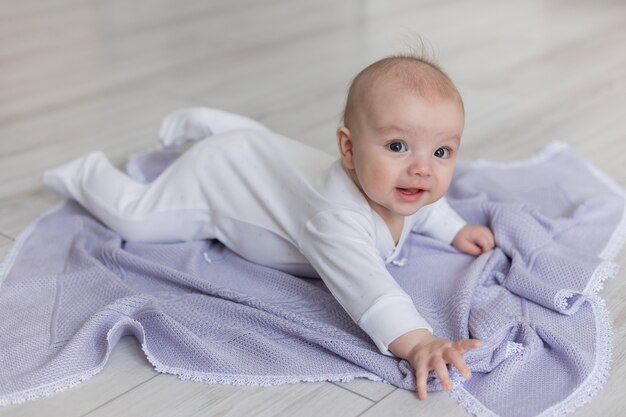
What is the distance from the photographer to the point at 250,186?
4.62 ft

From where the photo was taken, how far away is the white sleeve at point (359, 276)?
3.76ft

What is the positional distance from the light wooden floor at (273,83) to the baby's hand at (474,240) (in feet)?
0.63

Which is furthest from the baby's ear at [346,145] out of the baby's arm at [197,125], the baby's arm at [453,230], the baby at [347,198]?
the baby's arm at [197,125]

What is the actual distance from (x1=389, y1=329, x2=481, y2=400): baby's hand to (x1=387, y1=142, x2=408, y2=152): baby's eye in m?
0.23

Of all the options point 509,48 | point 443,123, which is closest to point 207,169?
point 443,123

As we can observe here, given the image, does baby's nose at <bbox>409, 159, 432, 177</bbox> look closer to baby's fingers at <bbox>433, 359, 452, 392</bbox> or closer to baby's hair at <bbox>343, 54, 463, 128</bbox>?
baby's hair at <bbox>343, 54, 463, 128</bbox>

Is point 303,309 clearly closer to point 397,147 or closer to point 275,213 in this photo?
point 275,213

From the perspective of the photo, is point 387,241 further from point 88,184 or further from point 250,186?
point 88,184

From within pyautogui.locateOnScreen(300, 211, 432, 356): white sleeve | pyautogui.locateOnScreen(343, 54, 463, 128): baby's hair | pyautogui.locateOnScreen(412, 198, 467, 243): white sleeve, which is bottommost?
pyautogui.locateOnScreen(412, 198, 467, 243): white sleeve

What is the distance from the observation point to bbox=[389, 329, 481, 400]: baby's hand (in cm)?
108

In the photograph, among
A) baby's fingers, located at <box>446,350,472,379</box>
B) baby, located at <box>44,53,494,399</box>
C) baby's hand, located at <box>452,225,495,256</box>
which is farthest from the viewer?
baby's hand, located at <box>452,225,495,256</box>

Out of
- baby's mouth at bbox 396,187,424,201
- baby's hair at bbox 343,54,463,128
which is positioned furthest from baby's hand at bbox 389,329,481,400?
baby's hair at bbox 343,54,463,128

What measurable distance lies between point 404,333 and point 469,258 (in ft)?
1.11

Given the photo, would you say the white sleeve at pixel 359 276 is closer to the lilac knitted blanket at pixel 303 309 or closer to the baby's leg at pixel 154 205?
the lilac knitted blanket at pixel 303 309
